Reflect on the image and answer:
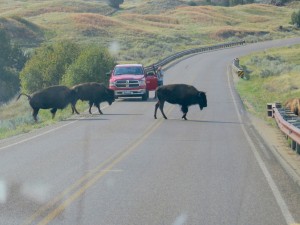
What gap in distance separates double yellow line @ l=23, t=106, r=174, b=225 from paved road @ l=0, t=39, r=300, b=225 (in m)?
0.02

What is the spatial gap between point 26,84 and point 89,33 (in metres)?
69.3

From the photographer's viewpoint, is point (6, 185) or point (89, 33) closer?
point (6, 185)

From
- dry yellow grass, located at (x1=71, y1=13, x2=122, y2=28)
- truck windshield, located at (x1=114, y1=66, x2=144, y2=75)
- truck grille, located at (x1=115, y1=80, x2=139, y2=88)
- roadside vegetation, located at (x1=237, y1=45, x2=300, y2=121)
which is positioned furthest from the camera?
dry yellow grass, located at (x1=71, y1=13, x2=122, y2=28)

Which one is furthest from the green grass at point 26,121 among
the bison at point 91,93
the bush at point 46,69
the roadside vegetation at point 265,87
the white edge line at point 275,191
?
the bush at point 46,69

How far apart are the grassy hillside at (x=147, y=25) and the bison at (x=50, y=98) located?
5169 centimetres

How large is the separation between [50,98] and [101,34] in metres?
95.4

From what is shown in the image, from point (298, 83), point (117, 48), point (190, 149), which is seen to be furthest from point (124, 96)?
point (117, 48)

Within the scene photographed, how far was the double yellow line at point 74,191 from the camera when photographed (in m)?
11.1

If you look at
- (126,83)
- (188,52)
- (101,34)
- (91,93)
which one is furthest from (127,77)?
(101,34)

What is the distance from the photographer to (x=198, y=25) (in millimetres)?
159250

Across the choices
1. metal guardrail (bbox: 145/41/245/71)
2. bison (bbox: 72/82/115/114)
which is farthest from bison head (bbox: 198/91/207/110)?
metal guardrail (bbox: 145/41/245/71)

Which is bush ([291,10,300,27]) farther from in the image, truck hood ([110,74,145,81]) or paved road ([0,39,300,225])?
paved road ([0,39,300,225])

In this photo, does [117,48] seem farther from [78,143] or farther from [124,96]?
[78,143]

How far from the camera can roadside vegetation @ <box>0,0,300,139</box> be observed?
53.1 m
